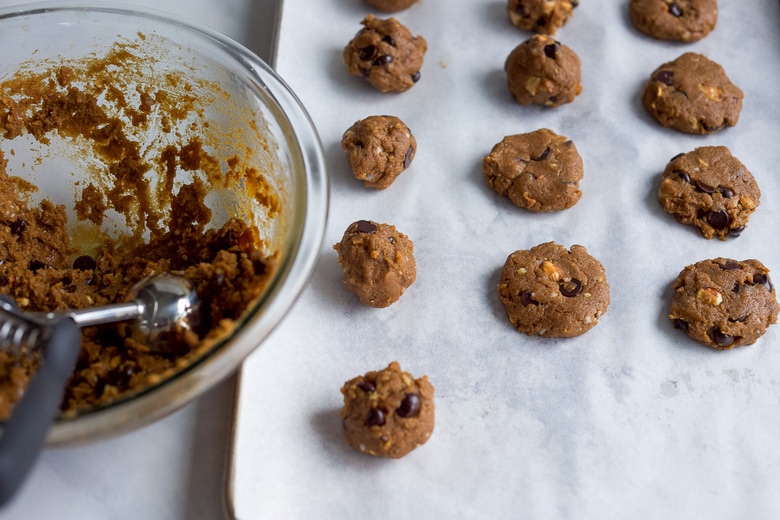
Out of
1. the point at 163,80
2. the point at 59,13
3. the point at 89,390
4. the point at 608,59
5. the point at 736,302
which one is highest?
the point at 59,13

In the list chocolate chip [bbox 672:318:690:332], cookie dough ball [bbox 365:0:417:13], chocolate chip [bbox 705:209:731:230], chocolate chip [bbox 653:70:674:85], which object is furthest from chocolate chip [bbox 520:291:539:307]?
cookie dough ball [bbox 365:0:417:13]

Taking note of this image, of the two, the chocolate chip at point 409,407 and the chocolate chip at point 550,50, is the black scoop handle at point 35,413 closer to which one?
the chocolate chip at point 409,407

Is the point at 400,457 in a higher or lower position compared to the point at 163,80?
lower

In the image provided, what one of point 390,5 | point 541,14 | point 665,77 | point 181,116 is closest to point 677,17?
point 665,77

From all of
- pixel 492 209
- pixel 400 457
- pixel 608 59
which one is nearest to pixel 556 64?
pixel 608 59

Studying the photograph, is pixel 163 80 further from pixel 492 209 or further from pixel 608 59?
pixel 608 59

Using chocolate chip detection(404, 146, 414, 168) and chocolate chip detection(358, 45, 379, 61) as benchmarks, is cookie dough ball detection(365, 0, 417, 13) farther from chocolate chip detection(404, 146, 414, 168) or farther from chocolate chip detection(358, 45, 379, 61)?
chocolate chip detection(404, 146, 414, 168)

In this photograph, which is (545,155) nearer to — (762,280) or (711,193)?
(711,193)
